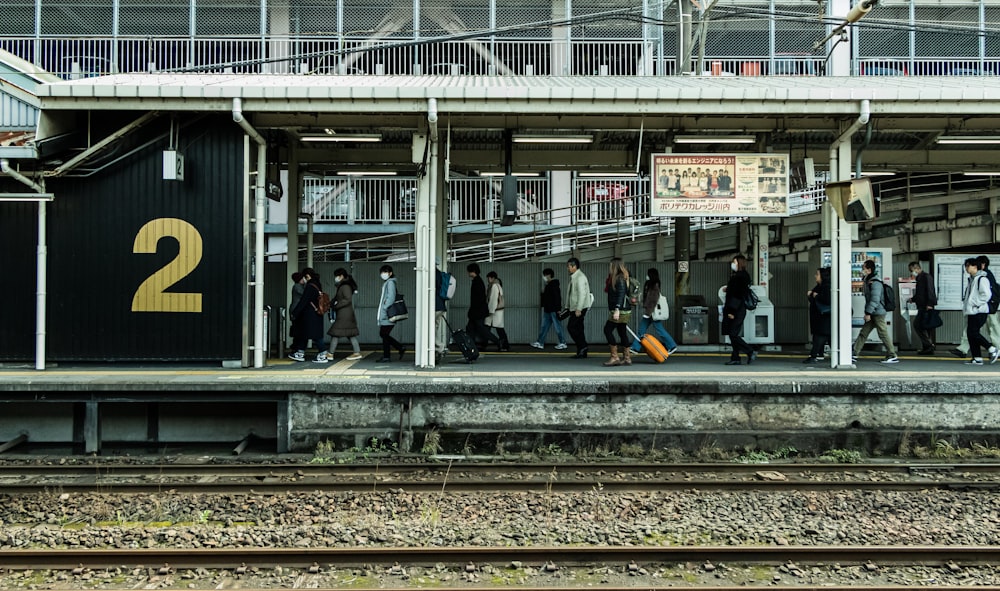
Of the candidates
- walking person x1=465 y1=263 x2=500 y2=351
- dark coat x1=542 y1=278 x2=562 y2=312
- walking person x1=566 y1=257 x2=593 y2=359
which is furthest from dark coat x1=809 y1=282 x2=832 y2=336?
walking person x1=465 y1=263 x2=500 y2=351

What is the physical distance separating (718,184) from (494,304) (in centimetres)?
503

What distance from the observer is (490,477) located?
834 centimetres

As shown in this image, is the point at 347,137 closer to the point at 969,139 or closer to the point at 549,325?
the point at 549,325

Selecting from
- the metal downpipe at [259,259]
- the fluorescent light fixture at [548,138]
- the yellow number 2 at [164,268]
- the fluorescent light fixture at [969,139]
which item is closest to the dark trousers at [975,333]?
the fluorescent light fixture at [969,139]

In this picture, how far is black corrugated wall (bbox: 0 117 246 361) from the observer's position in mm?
10914

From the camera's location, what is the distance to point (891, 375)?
410 inches

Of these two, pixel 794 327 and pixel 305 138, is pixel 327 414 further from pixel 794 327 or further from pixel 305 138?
pixel 794 327

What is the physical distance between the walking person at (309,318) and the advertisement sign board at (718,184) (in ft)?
18.4

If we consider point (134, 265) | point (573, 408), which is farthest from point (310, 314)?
point (573, 408)

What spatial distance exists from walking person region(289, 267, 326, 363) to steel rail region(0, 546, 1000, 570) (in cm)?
648

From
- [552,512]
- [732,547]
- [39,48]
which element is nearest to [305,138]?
[552,512]

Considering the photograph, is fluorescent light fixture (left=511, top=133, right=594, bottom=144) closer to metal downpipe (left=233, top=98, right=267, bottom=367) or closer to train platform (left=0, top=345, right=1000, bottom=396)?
train platform (left=0, top=345, right=1000, bottom=396)

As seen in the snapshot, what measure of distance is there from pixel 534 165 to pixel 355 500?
8.93 metres

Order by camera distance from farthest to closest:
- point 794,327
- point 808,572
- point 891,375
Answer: point 794,327, point 891,375, point 808,572
